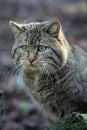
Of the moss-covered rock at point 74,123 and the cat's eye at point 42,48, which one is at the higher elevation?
the cat's eye at point 42,48

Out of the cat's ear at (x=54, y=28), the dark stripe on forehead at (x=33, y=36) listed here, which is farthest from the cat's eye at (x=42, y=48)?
the cat's ear at (x=54, y=28)

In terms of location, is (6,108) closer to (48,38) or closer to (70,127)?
(48,38)

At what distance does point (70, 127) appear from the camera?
622 centimetres

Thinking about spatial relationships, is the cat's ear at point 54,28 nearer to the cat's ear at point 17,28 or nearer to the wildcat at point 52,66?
Answer: the wildcat at point 52,66

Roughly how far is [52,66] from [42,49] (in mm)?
257

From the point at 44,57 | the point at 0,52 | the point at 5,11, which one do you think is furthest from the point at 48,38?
the point at 5,11

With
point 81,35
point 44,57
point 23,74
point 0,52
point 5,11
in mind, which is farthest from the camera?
point 5,11

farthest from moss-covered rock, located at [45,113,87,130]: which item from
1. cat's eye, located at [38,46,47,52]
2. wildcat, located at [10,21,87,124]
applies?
cat's eye, located at [38,46,47,52]

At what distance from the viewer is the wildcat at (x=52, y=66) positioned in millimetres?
7520

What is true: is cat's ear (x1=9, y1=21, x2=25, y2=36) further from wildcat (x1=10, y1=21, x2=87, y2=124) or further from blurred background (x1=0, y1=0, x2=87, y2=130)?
blurred background (x1=0, y1=0, x2=87, y2=130)

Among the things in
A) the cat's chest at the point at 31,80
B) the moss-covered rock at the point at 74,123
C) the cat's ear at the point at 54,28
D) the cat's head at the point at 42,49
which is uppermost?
the cat's ear at the point at 54,28

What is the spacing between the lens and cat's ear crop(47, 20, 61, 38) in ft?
24.6

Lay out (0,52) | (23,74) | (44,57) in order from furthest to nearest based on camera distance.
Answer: (0,52) < (23,74) < (44,57)

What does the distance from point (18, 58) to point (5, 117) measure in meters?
3.00
